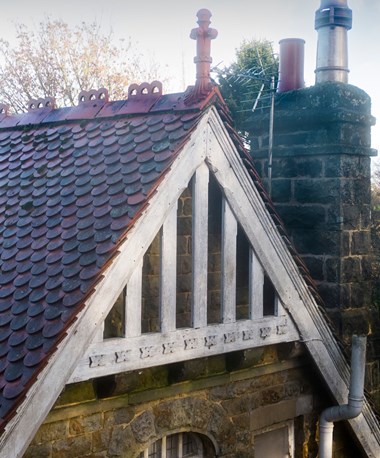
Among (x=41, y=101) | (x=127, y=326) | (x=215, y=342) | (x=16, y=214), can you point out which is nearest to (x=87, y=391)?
(x=127, y=326)

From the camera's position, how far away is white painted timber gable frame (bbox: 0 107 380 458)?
4734 mm

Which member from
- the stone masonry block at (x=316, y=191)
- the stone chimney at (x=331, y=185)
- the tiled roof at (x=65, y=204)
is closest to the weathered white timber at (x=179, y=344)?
the tiled roof at (x=65, y=204)

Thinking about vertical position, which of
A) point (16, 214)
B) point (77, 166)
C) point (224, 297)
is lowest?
point (224, 297)

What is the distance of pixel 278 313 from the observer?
21.2ft

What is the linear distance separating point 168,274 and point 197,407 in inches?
52.0

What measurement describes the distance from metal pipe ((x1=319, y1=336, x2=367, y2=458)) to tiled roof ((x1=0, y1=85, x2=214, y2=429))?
2.67m

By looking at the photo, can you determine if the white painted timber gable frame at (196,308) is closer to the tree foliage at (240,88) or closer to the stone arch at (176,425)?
the stone arch at (176,425)

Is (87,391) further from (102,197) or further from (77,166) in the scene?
(77,166)

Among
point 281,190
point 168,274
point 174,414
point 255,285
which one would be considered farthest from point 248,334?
point 281,190

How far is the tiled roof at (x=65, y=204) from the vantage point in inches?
188

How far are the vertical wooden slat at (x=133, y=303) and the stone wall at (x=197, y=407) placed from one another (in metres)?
0.37

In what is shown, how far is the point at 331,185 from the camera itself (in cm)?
757

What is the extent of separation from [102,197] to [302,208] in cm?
287

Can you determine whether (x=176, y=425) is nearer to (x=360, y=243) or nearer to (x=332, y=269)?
(x=332, y=269)
